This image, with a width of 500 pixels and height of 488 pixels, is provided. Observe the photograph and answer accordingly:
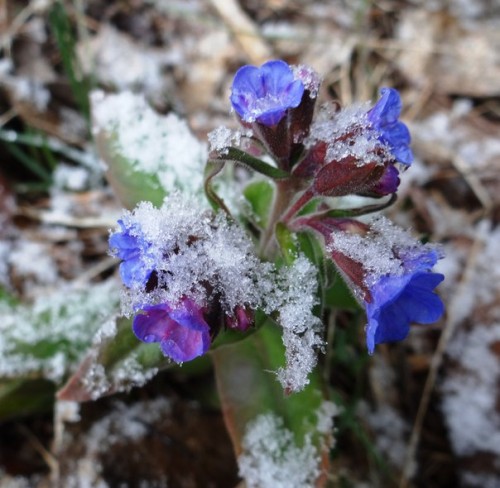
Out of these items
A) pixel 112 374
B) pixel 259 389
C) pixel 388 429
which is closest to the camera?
pixel 112 374

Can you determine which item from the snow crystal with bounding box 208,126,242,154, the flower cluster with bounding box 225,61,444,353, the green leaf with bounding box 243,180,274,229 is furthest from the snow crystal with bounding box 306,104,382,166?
the green leaf with bounding box 243,180,274,229

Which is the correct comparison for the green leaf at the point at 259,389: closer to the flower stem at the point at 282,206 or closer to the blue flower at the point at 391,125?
the flower stem at the point at 282,206

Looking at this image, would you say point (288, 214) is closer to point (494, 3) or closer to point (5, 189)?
point (5, 189)

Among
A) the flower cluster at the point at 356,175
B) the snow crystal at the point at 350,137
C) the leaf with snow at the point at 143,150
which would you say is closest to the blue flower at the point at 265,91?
the flower cluster at the point at 356,175

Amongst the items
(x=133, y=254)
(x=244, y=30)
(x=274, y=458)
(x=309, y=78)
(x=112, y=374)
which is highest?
(x=309, y=78)

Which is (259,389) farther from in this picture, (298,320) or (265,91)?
(265,91)

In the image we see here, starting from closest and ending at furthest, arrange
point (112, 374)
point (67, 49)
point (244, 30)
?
point (112, 374)
point (67, 49)
point (244, 30)

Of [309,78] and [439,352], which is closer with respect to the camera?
[309,78]

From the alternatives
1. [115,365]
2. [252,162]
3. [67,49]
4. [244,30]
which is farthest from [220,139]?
[244,30]
